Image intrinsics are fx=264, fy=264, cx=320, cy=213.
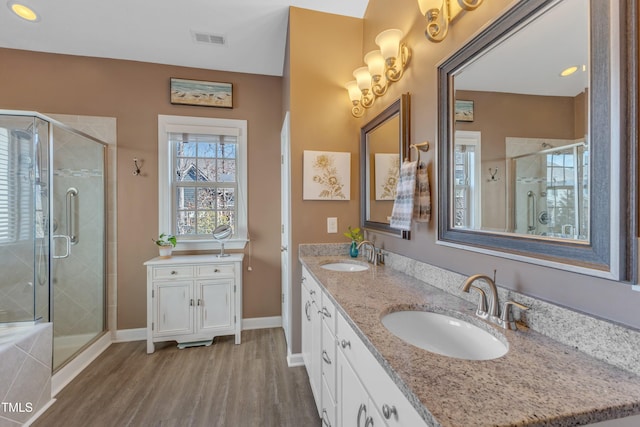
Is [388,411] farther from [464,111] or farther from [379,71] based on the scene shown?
[379,71]

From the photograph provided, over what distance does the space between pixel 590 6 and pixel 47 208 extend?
3165 millimetres

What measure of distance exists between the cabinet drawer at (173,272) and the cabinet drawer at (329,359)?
5.29 feet

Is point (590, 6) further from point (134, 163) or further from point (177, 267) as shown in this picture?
point (134, 163)

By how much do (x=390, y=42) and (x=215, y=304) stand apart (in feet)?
8.23

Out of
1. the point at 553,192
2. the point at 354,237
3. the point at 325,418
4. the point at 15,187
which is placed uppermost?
the point at 15,187

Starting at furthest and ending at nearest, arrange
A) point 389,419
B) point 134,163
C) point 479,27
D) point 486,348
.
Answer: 1. point 134,163
2. point 479,27
3. point 486,348
4. point 389,419


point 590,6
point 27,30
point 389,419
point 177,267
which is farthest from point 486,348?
point 27,30

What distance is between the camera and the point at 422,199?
139cm

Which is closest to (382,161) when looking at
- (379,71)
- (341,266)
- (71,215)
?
(379,71)

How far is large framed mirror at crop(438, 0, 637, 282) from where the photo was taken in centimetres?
64

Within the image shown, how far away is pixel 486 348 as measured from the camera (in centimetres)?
84

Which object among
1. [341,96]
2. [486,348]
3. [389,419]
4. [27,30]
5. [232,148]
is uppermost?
[27,30]

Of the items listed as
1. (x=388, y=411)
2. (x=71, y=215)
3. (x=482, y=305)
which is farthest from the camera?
(x=71, y=215)

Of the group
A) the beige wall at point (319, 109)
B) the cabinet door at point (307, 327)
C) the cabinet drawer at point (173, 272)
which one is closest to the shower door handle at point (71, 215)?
the cabinet drawer at point (173, 272)
